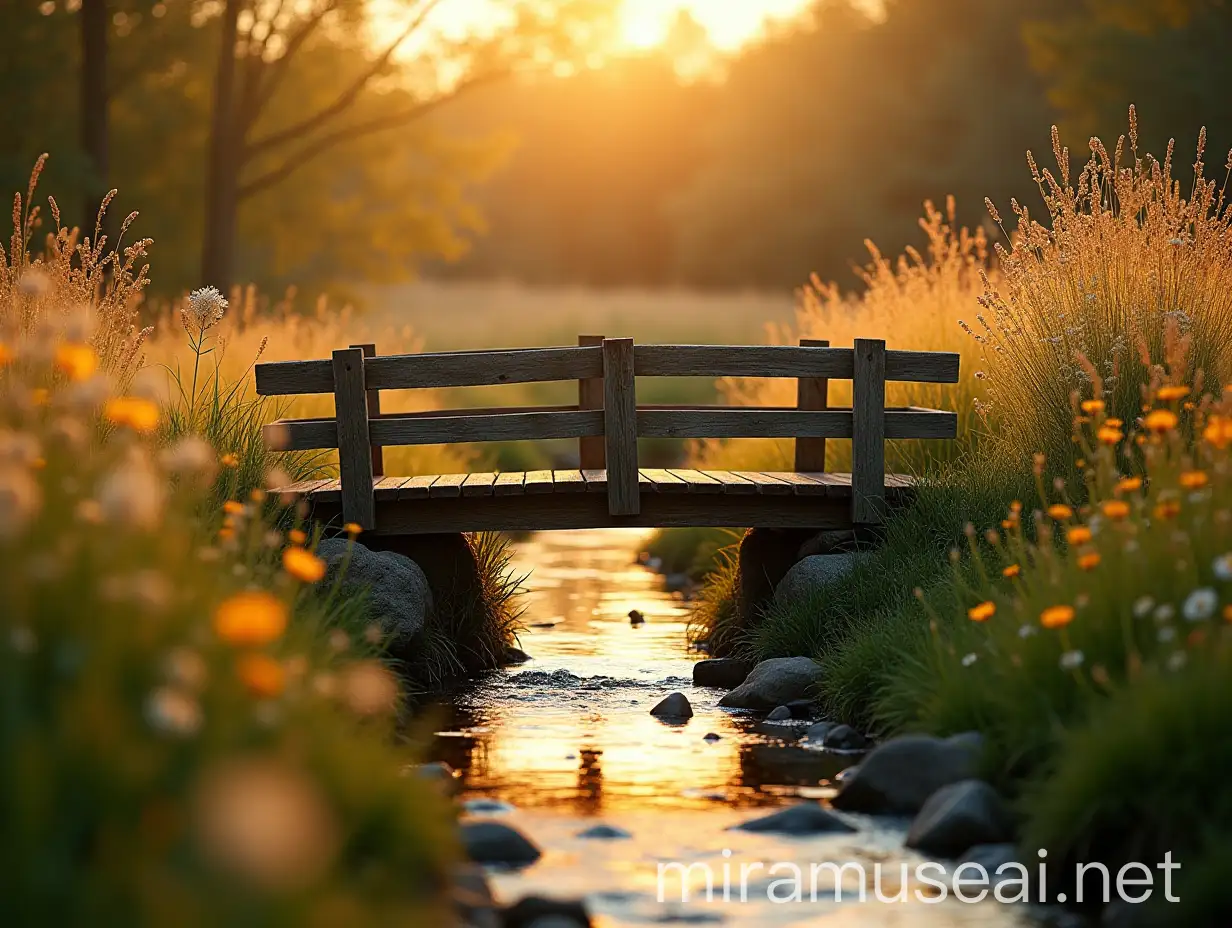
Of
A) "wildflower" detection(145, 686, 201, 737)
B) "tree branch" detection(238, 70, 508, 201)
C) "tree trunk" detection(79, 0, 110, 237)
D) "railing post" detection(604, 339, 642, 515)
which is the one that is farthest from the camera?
"tree branch" detection(238, 70, 508, 201)

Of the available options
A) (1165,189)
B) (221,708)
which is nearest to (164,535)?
(221,708)

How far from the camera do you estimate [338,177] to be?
24828 millimetres

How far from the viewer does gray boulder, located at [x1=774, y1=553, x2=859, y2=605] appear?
8500 mm

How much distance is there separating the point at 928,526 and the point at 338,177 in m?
18.1

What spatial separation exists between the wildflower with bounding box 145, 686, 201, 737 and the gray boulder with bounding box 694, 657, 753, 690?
525cm

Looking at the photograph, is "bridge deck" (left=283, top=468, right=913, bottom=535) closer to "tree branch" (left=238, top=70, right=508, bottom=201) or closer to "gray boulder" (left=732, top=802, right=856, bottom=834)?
"gray boulder" (left=732, top=802, right=856, bottom=834)

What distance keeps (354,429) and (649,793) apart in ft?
10.2

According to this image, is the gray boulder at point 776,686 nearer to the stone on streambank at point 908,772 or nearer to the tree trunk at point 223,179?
the stone on streambank at point 908,772

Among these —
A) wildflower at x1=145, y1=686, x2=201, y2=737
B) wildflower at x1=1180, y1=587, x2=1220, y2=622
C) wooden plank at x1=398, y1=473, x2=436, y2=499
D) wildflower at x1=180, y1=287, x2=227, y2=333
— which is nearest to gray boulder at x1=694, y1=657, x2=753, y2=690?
wooden plank at x1=398, y1=473, x2=436, y2=499

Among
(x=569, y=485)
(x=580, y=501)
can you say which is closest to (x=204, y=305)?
(x=569, y=485)

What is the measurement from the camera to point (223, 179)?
19438mm

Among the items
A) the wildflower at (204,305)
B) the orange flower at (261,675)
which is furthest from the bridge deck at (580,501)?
the orange flower at (261,675)

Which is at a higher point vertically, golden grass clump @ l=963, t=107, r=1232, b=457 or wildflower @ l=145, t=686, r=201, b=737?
golden grass clump @ l=963, t=107, r=1232, b=457

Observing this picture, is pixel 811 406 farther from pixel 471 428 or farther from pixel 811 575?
pixel 471 428
